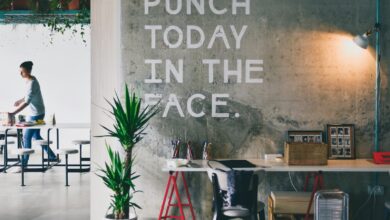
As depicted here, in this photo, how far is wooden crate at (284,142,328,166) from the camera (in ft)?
20.9

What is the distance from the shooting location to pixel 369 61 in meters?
6.96

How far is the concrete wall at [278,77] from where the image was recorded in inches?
273

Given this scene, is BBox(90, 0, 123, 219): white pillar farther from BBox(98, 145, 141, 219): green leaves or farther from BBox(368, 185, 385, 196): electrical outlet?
BBox(368, 185, 385, 196): electrical outlet

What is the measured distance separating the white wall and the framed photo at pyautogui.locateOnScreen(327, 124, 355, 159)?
8169 millimetres

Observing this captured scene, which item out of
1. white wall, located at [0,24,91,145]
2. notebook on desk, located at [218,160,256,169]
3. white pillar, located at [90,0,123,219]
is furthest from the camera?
white wall, located at [0,24,91,145]

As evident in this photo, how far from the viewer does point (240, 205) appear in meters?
5.67

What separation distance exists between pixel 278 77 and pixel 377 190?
1.74 metres

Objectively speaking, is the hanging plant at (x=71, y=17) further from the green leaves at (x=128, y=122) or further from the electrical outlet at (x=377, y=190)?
the electrical outlet at (x=377, y=190)

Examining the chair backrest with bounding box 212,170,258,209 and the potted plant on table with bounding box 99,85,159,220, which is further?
the potted plant on table with bounding box 99,85,159,220

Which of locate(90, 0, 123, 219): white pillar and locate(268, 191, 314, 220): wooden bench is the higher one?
locate(90, 0, 123, 219): white pillar

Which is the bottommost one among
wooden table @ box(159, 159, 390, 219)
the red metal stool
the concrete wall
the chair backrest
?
the red metal stool

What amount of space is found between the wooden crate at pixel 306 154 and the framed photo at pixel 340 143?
54cm

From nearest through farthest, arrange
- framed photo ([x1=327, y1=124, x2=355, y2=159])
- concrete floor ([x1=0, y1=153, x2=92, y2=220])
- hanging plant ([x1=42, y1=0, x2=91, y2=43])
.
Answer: framed photo ([x1=327, y1=124, x2=355, y2=159]) → concrete floor ([x1=0, y1=153, x2=92, y2=220]) → hanging plant ([x1=42, y1=0, x2=91, y2=43])

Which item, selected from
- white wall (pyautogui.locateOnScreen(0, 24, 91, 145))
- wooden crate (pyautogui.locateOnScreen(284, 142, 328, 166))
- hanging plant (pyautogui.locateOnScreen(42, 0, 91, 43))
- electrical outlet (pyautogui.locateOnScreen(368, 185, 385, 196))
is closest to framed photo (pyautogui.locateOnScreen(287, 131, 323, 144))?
wooden crate (pyautogui.locateOnScreen(284, 142, 328, 166))
